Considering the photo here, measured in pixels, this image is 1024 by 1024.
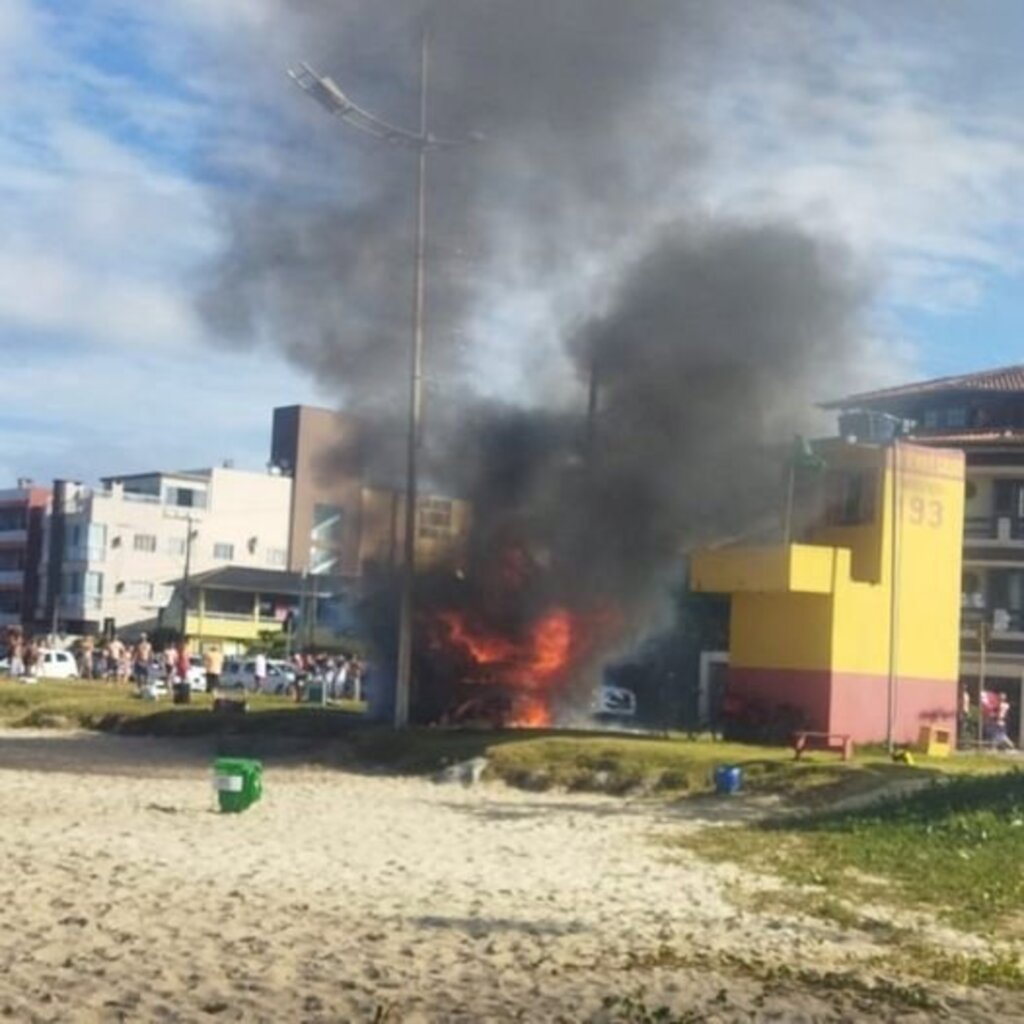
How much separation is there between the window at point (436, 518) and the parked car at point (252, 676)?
23.7 metres

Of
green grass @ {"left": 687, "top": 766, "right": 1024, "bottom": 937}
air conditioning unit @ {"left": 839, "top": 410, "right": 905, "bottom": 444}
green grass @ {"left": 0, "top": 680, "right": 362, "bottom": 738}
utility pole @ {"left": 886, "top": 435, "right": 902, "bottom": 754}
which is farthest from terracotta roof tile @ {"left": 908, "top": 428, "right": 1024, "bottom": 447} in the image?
green grass @ {"left": 687, "top": 766, "right": 1024, "bottom": 937}

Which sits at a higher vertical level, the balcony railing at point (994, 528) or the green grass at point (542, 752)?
the balcony railing at point (994, 528)

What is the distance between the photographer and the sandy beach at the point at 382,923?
13672 mm

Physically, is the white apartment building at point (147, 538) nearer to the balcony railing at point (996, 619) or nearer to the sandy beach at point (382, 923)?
the balcony railing at point (996, 619)

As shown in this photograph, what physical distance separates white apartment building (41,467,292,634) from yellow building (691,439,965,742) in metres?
73.9

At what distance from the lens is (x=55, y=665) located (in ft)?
250

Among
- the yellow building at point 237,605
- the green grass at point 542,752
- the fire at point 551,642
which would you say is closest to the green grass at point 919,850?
the green grass at point 542,752

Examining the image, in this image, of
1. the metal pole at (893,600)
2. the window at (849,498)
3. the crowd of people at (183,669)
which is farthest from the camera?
the crowd of people at (183,669)

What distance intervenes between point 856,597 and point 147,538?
88518 millimetres

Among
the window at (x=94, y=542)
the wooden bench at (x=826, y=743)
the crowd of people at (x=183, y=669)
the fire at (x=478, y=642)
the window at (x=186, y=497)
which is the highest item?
the window at (x=186, y=497)

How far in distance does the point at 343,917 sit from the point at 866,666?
1078 inches

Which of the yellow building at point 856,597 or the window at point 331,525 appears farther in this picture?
the window at point 331,525

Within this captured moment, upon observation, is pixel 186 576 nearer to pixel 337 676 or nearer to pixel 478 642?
pixel 337 676

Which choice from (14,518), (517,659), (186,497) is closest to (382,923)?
(517,659)
